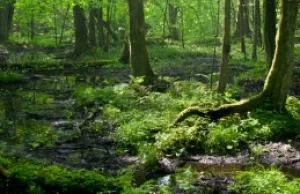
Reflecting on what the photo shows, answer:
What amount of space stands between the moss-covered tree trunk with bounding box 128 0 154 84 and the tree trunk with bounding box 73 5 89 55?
13732 mm

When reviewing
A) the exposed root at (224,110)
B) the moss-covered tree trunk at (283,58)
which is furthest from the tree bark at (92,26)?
the moss-covered tree trunk at (283,58)

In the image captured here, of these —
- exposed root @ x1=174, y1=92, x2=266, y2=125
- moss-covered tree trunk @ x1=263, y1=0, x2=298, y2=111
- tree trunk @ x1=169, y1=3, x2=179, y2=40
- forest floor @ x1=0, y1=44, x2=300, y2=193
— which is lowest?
forest floor @ x1=0, y1=44, x2=300, y2=193

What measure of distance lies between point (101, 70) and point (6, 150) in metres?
15.0

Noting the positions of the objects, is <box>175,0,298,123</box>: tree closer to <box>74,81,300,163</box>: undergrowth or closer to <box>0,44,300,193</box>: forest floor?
<box>74,81,300,163</box>: undergrowth

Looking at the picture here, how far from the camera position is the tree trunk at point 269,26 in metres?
12.1

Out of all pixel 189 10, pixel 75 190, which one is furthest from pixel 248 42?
pixel 75 190

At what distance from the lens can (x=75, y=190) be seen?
6.70 meters

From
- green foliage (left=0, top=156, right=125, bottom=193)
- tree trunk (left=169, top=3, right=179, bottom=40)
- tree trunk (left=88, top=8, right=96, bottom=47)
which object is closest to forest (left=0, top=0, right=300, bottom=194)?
green foliage (left=0, top=156, right=125, bottom=193)

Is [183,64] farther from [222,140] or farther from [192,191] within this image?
[192,191]

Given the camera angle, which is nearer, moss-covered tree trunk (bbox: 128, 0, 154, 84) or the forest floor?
the forest floor

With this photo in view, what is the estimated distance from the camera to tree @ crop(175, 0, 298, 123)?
1067 cm

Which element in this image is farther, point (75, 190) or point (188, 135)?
point (188, 135)

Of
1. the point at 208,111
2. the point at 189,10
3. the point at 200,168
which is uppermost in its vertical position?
the point at 189,10

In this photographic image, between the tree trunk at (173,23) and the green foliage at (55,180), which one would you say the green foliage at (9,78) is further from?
the tree trunk at (173,23)
